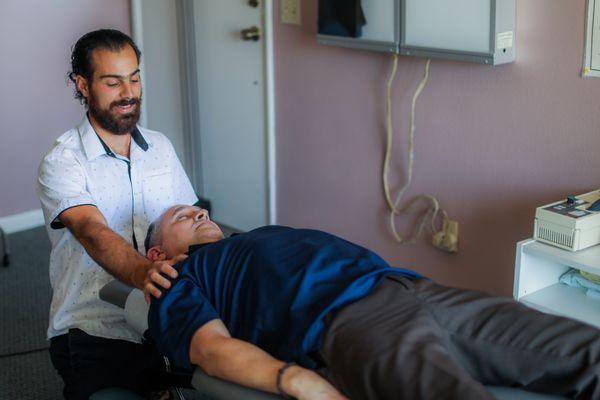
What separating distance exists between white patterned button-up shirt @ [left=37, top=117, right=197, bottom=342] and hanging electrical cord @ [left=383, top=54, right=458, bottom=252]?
1.02m

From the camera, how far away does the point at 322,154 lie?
3191 millimetres

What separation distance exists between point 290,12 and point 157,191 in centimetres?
133

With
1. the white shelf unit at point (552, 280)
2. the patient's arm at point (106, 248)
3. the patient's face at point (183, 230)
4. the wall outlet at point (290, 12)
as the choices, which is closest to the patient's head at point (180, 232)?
the patient's face at point (183, 230)

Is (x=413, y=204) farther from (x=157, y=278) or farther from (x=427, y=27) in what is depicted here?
(x=157, y=278)

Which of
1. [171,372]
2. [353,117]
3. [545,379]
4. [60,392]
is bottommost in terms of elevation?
[60,392]

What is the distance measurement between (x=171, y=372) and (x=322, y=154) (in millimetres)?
1581

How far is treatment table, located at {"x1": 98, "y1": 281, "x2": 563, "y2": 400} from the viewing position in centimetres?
139

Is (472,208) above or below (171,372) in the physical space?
above

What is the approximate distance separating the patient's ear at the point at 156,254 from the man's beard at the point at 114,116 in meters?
0.33

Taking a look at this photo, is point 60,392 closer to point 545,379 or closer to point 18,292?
point 18,292

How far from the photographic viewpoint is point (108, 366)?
1.88 m

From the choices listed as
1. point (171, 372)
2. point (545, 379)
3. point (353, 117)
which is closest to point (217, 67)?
point (353, 117)

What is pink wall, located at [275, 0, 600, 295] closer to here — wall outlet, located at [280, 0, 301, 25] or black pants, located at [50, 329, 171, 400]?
wall outlet, located at [280, 0, 301, 25]

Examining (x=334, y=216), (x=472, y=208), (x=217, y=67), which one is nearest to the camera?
(x=472, y=208)
